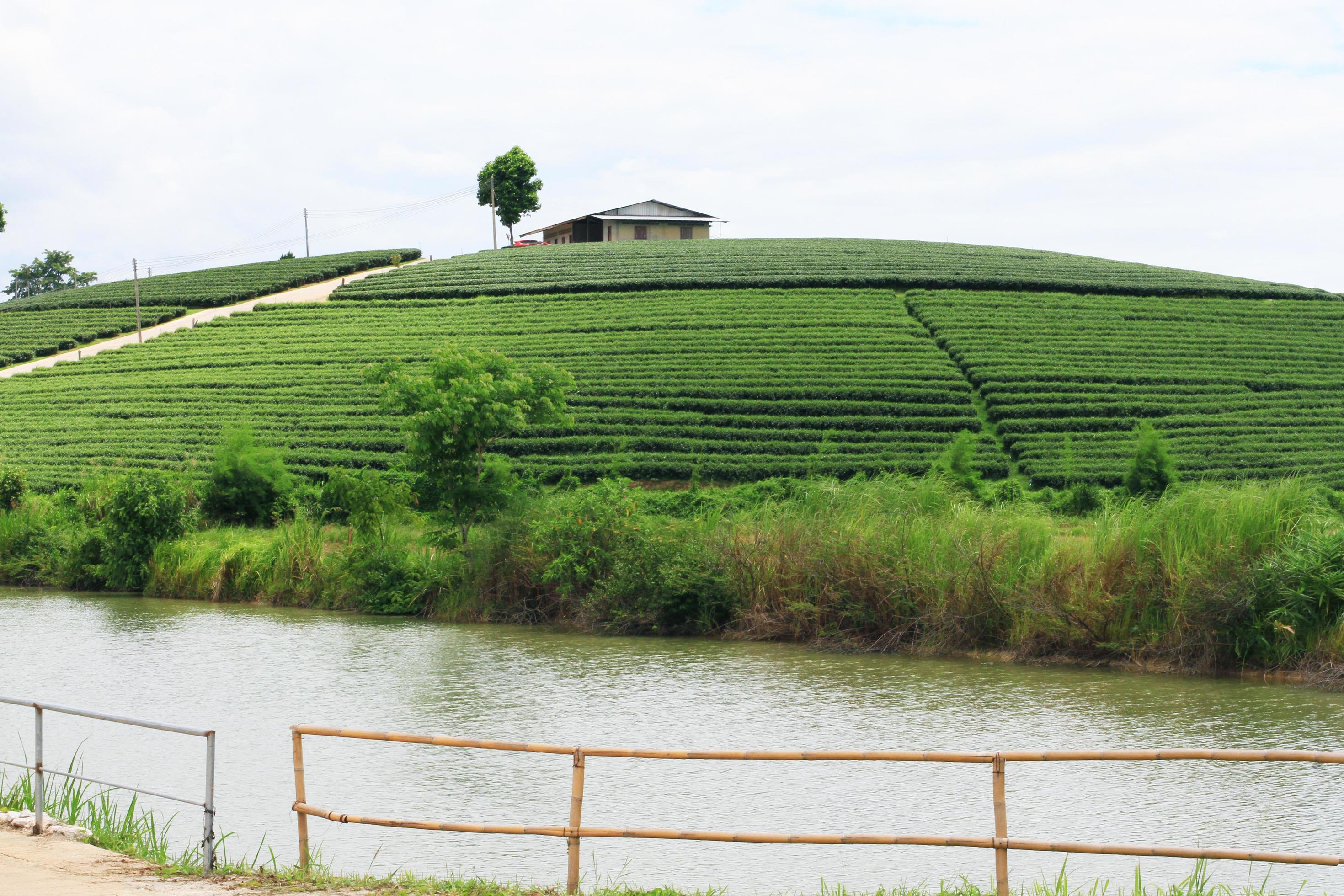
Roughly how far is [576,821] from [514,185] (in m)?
93.8

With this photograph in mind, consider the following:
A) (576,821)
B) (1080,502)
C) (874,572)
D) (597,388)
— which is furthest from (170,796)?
(597,388)

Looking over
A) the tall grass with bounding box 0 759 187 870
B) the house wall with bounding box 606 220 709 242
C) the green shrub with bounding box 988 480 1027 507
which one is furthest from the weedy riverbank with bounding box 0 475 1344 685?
the house wall with bounding box 606 220 709 242

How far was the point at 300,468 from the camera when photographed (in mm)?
Answer: 34125

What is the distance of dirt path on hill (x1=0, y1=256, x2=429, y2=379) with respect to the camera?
5466cm

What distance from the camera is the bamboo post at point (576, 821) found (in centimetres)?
629

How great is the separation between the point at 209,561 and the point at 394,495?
4373 mm

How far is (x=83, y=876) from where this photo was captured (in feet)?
20.0

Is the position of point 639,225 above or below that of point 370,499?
above

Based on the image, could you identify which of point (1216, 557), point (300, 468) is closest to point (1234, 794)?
point (1216, 557)

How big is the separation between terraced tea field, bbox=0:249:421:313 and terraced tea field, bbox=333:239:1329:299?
264 inches

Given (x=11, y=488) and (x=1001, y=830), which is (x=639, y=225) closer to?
(x=11, y=488)

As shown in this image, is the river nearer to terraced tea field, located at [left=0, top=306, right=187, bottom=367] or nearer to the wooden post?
the wooden post

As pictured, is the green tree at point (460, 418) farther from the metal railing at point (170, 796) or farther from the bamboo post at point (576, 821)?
the bamboo post at point (576, 821)

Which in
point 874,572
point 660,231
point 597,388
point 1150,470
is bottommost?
point 874,572
